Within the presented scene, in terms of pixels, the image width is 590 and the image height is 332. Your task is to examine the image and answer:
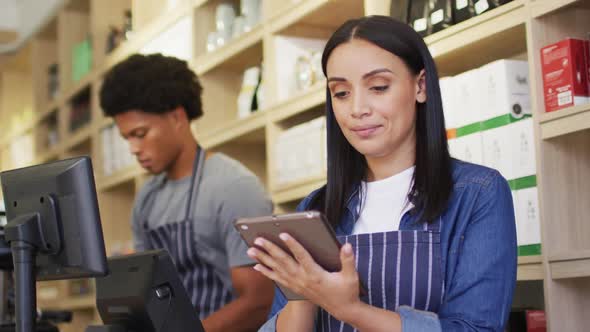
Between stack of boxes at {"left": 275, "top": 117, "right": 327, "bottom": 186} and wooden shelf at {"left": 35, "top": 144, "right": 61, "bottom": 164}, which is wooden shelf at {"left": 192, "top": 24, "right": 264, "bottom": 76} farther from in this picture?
wooden shelf at {"left": 35, "top": 144, "right": 61, "bottom": 164}

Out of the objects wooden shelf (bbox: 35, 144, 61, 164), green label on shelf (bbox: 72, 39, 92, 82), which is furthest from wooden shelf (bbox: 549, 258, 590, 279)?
wooden shelf (bbox: 35, 144, 61, 164)

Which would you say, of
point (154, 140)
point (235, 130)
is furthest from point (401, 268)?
point (235, 130)

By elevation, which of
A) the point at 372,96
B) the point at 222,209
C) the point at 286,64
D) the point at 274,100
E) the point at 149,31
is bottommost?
the point at 222,209

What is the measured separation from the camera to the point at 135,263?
6.40 ft

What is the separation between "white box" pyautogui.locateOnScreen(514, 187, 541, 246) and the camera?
227cm

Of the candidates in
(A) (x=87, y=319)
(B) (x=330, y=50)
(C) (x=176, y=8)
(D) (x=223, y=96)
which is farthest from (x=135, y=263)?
(A) (x=87, y=319)

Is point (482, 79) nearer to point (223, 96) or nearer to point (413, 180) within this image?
point (413, 180)

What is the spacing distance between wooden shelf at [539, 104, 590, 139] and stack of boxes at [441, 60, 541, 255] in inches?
3.4

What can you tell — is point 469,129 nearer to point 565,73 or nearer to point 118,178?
point 565,73

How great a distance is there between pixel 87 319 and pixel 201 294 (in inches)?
110

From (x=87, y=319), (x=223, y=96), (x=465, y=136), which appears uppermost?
(x=223, y=96)

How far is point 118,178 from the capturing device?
15.6ft

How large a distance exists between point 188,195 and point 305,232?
152 centimetres

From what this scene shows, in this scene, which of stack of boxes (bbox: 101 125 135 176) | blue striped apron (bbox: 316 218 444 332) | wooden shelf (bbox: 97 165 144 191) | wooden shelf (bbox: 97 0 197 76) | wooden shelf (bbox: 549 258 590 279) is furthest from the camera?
stack of boxes (bbox: 101 125 135 176)
